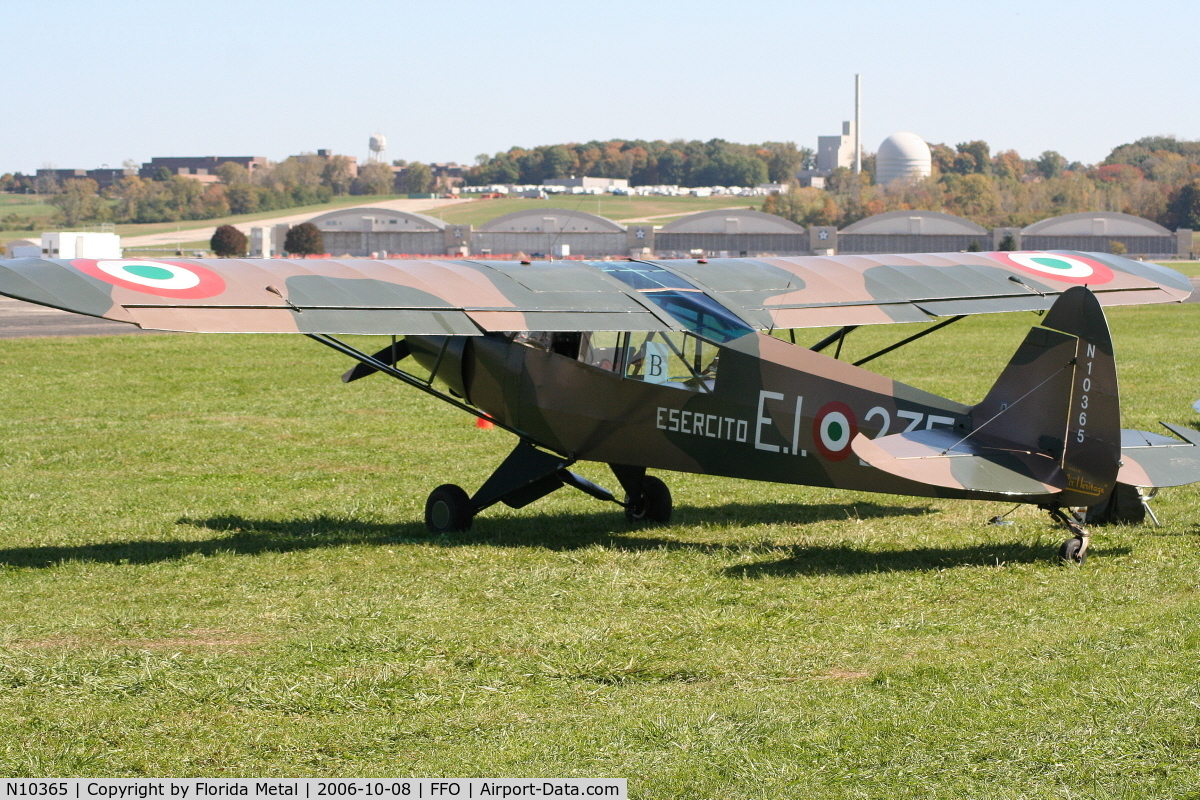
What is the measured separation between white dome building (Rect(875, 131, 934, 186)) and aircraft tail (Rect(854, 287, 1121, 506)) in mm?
163550

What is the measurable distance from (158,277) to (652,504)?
4344mm

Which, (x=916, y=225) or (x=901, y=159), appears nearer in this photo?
(x=916, y=225)

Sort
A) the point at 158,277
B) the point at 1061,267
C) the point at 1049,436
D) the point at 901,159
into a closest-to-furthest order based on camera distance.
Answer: the point at 1049,436
the point at 158,277
the point at 1061,267
the point at 901,159

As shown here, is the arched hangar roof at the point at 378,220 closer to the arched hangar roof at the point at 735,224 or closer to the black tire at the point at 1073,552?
the arched hangar roof at the point at 735,224

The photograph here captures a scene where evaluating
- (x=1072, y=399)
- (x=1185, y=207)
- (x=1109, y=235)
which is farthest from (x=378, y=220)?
(x=1072, y=399)

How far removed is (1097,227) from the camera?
324 feet

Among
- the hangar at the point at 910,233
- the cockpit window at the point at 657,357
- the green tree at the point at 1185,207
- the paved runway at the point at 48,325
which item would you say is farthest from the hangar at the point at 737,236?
the cockpit window at the point at 657,357

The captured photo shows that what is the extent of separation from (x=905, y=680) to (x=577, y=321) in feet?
12.9

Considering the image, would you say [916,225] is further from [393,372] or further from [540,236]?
[393,372]

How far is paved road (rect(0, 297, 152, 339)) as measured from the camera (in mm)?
29953

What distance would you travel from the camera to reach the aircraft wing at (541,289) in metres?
7.90

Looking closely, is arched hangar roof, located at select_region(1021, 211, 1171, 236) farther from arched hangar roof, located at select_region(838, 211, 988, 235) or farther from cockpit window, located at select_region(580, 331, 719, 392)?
cockpit window, located at select_region(580, 331, 719, 392)

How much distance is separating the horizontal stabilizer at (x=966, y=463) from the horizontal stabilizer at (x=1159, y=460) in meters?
0.53
